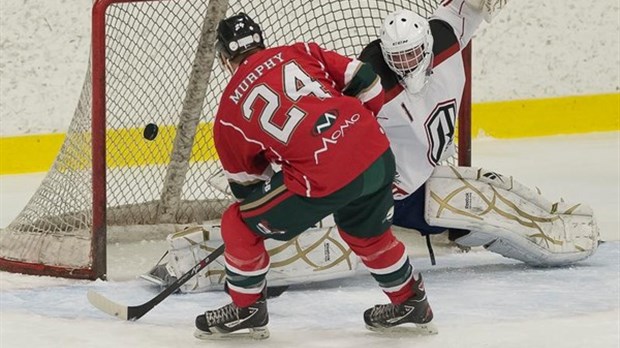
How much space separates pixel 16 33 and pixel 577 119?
2.23 m

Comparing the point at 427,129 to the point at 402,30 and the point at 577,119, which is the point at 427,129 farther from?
the point at 577,119

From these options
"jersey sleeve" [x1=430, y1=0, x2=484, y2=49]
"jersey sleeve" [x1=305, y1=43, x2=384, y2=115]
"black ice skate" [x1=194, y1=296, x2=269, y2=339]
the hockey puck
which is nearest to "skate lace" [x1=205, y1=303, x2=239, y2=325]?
"black ice skate" [x1=194, y1=296, x2=269, y2=339]

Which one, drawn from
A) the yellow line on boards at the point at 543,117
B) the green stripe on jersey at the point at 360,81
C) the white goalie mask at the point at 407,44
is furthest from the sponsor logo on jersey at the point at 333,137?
the yellow line on boards at the point at 543,117

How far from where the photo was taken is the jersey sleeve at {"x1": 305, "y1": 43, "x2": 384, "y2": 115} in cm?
351

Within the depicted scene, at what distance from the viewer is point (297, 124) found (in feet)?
11.1

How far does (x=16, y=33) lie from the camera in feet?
18.2

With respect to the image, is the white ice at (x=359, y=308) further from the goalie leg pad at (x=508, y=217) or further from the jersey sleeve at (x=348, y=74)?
the jersey sleeve at (x=348, y=74)

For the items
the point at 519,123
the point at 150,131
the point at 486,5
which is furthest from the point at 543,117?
the point at 150,131

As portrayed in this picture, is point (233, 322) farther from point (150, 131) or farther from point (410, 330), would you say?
point (150, 131)

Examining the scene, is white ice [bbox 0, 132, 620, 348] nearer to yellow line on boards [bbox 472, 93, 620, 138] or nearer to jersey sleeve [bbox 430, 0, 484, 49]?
jersey sleeve [bbox 430, 0, 484, 49]

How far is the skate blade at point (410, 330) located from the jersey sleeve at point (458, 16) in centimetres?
88

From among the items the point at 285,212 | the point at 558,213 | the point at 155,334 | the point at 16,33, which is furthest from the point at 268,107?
the point at 16,33

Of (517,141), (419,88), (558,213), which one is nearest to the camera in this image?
(419,88)

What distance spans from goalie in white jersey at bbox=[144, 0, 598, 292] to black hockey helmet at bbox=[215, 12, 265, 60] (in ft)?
1.72
